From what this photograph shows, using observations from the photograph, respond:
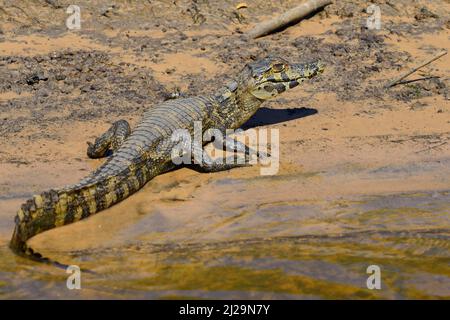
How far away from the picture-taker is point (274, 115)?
29.8ft

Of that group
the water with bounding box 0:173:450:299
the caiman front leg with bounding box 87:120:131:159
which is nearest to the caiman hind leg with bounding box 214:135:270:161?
the water with bounding box 0:173:450:299

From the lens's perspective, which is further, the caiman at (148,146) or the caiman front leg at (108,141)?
the caiman front leg at (108,141)

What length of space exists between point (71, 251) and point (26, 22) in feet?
17.4

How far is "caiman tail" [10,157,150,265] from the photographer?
618 cm

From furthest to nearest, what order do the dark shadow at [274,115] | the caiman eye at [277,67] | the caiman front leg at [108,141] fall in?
the dark shadow at [274,115] < the caiman eye at [277,67] < the caiman front leg at [108,141]

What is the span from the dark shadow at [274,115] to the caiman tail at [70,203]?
6.51 ft

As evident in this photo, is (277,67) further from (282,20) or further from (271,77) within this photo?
(282,20)

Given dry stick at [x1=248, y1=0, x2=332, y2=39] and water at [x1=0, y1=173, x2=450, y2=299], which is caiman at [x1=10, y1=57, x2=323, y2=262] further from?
dry stick at [x1=248, y1=0, x2=332, y2=39]

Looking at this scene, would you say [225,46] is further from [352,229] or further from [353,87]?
[352,229]

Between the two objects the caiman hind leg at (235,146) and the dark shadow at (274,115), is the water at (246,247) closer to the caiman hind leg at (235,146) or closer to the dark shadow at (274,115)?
the caiman hind leg at (235,146)

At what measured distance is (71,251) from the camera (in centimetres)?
623

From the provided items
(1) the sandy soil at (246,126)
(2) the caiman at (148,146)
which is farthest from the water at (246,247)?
(2) the caiman at (148,146)

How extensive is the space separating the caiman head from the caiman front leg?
152 cm

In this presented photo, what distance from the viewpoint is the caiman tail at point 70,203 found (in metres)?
6.18
